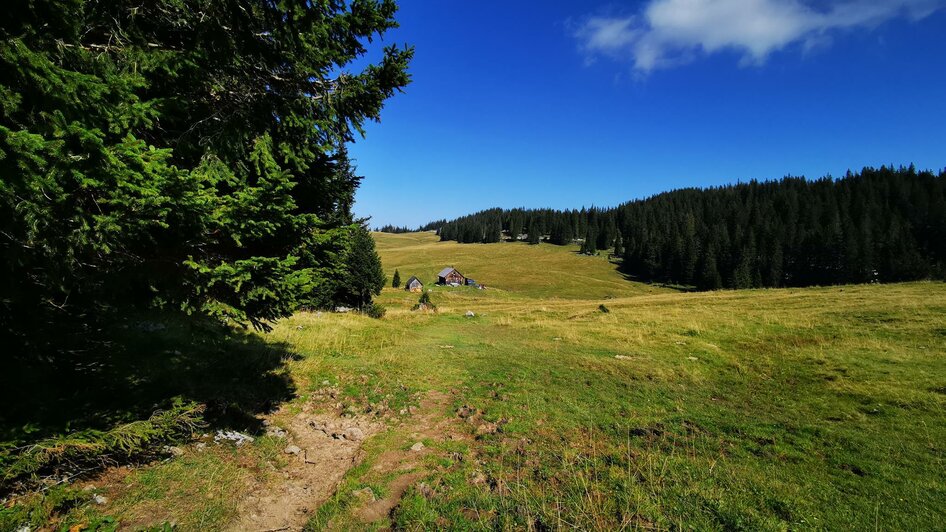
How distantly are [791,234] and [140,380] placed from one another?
13235 cm

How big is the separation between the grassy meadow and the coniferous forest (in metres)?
87.0

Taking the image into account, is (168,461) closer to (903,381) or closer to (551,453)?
(551,453)

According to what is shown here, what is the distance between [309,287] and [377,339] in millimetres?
12929

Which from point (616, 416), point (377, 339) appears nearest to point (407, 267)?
point (377, 339)

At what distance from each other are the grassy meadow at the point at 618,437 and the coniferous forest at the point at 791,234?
8696 cm

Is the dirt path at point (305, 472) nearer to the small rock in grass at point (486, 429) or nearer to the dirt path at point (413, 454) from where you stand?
the dirt path at point (413, 454)

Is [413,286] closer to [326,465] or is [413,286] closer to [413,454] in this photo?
[413,454]

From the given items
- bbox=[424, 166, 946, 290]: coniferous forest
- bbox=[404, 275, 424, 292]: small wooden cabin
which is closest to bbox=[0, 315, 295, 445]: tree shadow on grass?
bbox=[404, 275, 424, 292]: small wooden cabin

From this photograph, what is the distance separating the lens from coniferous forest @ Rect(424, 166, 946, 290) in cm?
8425

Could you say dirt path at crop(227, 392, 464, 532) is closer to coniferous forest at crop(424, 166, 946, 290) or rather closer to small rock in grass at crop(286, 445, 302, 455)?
small rock in grass at crop(286, 445, 302, 455)

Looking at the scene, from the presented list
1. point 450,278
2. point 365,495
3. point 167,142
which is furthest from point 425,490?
point 450,278

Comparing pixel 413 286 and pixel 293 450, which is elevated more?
pixel 293 450

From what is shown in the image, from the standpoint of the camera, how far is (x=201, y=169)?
530 cm

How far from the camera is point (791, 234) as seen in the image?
334 feet
